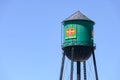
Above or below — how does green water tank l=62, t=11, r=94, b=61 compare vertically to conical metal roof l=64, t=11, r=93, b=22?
below

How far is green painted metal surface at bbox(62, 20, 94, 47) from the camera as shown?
9900cm

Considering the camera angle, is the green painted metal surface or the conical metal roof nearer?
the green painted metal surface

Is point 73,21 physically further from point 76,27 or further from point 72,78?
point 72,78

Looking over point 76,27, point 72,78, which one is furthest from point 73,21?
point 72,78

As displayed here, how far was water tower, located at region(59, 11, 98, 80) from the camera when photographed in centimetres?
9900

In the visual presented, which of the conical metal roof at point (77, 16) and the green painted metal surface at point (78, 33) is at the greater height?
the conical metal roof at point (77, 16)

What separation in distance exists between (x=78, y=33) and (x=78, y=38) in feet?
2.14

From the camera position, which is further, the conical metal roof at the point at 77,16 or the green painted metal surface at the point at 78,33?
the conical metal roof at the point at 77,16

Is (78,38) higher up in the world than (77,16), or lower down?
lower down

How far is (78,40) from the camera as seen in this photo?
3898 inches

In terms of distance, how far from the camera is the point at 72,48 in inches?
3910

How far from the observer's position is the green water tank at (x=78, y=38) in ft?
325

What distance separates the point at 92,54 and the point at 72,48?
106 inches

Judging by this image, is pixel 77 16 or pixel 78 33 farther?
pixel 77 16
